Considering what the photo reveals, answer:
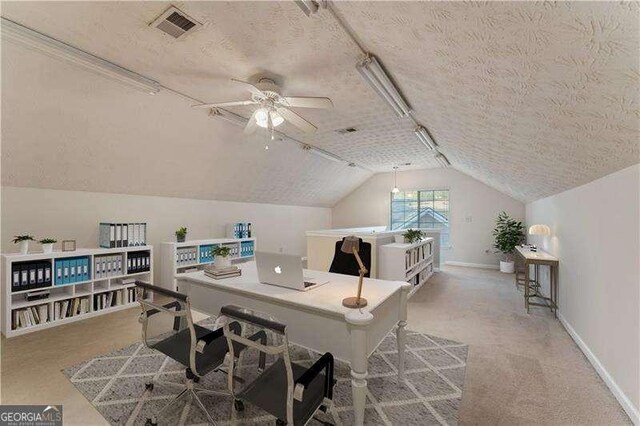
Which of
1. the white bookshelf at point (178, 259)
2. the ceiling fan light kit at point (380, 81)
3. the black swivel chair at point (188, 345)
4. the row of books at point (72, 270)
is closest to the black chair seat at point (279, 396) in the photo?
the black swivel chair at point (188, 345)

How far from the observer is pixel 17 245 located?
3.21 meters

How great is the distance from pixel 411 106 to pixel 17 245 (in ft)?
16.3

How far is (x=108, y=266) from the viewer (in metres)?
3.60

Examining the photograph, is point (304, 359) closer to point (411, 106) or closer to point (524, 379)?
point (524, 379)

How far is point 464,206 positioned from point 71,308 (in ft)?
26.7

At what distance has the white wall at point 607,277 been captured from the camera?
71.8 inches

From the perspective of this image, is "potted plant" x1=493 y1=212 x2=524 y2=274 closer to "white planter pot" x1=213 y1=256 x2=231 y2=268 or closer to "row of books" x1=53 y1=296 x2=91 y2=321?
"white planter pot" x1=213 y1=256 x2=231 y2=268

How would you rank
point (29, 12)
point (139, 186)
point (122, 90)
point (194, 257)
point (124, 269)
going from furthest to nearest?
point (194, 257), point (139, 186), point (124, 269), point (122, 90), point (29, 12)

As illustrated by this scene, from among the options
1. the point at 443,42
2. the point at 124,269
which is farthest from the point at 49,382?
the point at 443,42

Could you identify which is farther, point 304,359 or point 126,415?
point 304,359

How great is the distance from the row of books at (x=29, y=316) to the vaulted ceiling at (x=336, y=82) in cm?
150

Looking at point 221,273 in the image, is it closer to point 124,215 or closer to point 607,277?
point 124,215

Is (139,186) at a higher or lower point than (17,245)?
higher

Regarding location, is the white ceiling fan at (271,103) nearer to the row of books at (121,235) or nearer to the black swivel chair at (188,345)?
the black swivel chair at (188,345)
